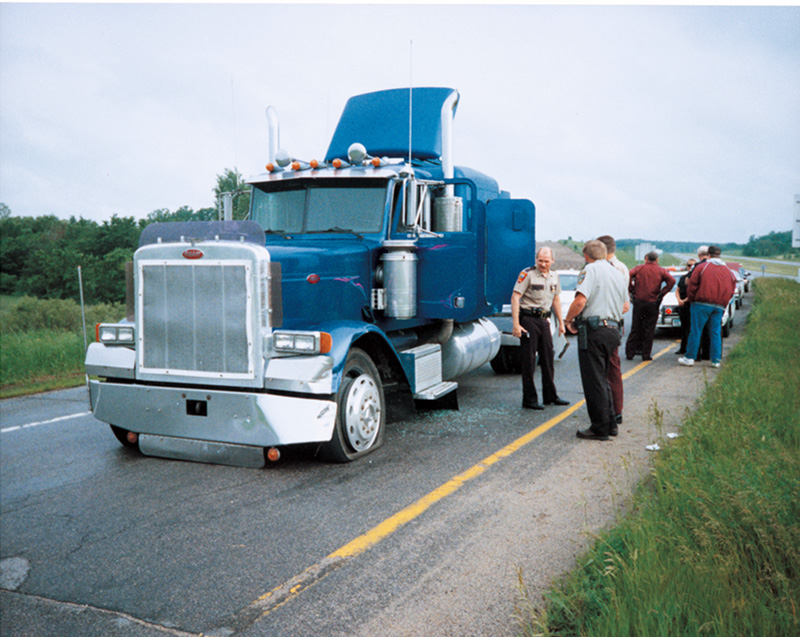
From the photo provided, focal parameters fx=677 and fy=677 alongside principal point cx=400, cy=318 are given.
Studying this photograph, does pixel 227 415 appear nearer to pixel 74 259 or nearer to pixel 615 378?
pixel 615 378

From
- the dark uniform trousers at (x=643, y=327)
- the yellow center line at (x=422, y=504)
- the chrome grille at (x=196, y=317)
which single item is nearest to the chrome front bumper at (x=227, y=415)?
the chrome grille at (x=196, y=317)

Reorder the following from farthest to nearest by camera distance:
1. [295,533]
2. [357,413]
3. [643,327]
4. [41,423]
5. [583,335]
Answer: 1. [643,327]
2. [41,423]
3. [583,335]
4. [357,413]
5. [295,533]

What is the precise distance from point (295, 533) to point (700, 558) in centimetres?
239

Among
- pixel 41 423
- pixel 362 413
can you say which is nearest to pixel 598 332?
pixel 362 413

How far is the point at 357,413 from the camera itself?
584 cm

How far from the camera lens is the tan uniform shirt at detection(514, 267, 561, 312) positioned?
801cm

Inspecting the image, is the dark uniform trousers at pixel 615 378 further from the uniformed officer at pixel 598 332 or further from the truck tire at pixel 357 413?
the truck tire at pixel 357 413

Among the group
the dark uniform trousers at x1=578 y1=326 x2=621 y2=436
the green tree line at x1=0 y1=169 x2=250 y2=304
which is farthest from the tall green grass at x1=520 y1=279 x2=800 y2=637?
the green tree line at x1=0 y1=169 x2=250 y2=304

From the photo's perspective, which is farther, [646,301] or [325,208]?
[646,301]

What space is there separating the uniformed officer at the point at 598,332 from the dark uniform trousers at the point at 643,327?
6.04m

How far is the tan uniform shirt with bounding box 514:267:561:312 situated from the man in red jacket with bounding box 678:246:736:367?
14.0ft

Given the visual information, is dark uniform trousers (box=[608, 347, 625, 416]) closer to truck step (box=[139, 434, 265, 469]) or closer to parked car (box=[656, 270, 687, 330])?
truck step (box=[139, 434, 265, 469])

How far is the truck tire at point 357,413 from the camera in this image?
5.71 meters

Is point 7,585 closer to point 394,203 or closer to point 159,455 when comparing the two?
point 159,455
